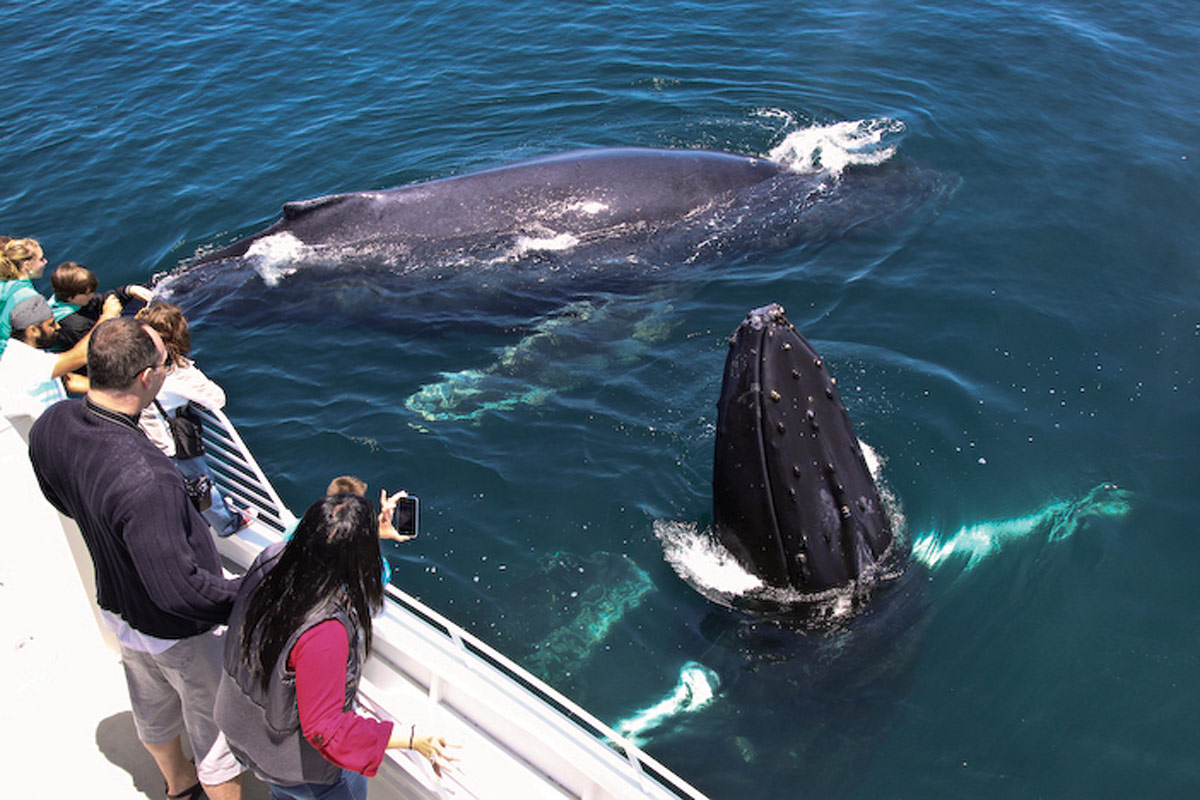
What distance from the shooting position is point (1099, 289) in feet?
36.1

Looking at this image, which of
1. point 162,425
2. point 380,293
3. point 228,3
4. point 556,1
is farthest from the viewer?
point 228,3

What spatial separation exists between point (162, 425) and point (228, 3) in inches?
821

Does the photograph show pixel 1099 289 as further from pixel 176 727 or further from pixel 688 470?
pixel 176 727

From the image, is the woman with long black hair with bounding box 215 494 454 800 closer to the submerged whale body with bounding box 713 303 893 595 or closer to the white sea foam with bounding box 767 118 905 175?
the submerged whale body with bounding box 713 303 893 595

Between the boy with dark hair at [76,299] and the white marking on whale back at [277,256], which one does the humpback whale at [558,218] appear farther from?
the boy with dark hair at [76,299]

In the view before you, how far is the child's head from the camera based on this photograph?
7961 millimetres

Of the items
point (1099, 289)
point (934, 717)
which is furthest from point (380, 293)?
point (1099, 289)

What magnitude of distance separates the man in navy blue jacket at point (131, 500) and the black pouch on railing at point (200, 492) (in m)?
0.84

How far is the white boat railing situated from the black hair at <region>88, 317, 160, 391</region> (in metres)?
1.51

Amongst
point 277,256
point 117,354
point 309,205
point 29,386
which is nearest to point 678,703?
point 117,354

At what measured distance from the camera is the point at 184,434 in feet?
18.0

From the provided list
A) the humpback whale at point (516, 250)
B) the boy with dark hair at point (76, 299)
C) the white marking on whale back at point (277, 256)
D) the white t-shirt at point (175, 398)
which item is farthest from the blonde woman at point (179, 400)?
the white marking on whale back at point (277, 256)

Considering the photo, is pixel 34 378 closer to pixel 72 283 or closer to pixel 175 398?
pixel 175 398

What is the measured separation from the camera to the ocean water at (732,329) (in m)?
6.60
